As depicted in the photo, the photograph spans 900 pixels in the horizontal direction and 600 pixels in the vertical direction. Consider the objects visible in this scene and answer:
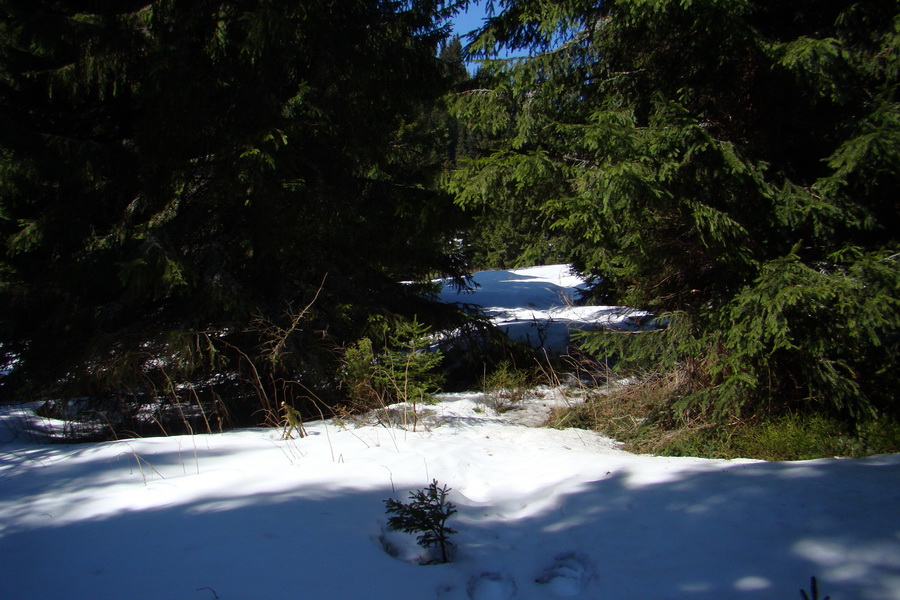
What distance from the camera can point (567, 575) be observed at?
2586mm

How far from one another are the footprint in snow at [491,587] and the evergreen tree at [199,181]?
141 inches

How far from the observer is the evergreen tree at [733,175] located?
13.8 ft

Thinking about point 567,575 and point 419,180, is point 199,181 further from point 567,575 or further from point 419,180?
point 567,575

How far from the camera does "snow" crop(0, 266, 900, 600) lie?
92.0 inches

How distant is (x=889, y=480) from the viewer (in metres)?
3.10

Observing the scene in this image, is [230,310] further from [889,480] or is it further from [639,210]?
[889,480]

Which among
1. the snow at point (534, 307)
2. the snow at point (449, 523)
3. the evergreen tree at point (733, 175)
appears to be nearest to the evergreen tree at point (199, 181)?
the evergreen tree at point (733, 175)

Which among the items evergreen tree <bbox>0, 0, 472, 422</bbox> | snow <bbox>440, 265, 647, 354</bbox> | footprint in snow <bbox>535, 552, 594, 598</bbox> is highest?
evergreen tree <bbox>0, 0, 472, 422</bbox>

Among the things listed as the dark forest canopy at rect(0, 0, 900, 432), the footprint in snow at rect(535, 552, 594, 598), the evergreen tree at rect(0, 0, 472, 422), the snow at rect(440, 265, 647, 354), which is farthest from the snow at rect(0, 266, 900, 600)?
the snow at rect(440, 265, 647, 354)

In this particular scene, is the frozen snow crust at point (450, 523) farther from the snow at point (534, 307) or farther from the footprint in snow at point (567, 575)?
the snow at point (534, 307)

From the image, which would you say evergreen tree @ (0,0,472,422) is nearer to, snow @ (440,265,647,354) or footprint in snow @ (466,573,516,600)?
snow @ (440,265,647,354)

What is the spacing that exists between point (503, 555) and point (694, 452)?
101 inches

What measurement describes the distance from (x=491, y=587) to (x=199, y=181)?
5.75 metres

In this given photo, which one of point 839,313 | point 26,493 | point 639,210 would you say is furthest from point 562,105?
point 26,493
